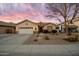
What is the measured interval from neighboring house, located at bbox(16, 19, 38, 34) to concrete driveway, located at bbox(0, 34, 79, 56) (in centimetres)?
13

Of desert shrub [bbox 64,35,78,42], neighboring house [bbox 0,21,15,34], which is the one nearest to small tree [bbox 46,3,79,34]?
desert shrub [bbox 64,35,78,42]

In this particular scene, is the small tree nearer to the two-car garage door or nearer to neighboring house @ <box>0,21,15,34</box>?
the two-car garage door

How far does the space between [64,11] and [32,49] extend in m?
0.88

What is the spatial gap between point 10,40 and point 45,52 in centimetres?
66

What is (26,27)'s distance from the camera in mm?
2609

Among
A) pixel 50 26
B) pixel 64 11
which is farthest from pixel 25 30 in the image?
pixel 64 11

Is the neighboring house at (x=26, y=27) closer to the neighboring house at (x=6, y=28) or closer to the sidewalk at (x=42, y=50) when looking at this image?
the neighboring house at (x=6, y=28)

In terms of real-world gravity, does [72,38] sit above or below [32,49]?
above

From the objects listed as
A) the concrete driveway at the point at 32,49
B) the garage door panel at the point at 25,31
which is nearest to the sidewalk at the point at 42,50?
the concrete driveway at the point at 32,49

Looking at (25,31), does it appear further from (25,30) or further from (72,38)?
(72,38)

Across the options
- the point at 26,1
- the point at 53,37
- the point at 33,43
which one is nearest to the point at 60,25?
the point at 53,37

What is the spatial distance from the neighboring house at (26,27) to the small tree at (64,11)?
0.33 meters

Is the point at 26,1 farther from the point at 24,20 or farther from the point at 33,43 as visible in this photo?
the point at 33,43

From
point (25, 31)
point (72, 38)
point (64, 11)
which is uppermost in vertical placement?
point (64, 11)
